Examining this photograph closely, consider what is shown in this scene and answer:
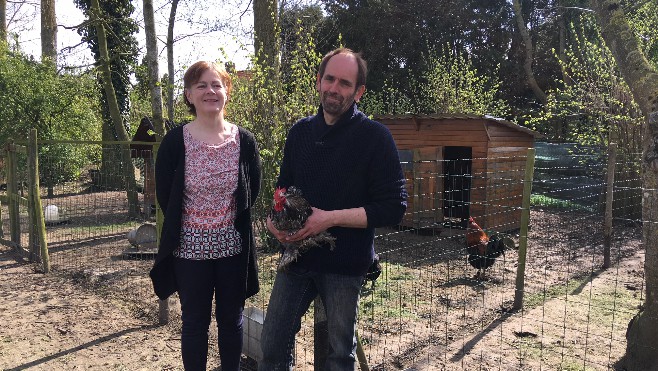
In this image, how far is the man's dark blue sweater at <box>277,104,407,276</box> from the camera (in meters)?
2.09

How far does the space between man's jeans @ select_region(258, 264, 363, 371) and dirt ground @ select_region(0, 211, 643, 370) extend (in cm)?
158

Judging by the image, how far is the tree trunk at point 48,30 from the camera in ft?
49.9

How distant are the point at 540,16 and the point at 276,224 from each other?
24583 millimetres

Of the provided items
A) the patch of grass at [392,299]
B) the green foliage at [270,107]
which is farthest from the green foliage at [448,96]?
the patch of grass at [392,299]

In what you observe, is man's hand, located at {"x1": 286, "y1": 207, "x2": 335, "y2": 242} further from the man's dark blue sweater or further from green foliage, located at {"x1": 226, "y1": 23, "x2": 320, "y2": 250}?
green foliage, located at {"x1": 226, "y1": 23, "x2": 320, "y2": 250}

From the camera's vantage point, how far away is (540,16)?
23328mm

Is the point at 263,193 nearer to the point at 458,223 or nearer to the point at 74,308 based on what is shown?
the point at 74,308

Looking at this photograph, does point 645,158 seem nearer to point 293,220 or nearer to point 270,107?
point 293,220

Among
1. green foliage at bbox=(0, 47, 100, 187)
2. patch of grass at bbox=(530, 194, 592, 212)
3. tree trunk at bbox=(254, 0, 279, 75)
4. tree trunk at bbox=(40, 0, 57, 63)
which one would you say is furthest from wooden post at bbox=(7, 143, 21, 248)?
patch of grass at bbox=(530, 194, 592, 212)

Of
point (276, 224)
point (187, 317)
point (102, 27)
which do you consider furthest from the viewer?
point (102, 27)

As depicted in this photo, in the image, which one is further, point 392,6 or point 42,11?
point 392,6

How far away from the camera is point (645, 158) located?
3.78 m

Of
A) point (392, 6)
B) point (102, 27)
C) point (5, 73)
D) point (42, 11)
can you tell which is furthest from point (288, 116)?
point (392, 6)

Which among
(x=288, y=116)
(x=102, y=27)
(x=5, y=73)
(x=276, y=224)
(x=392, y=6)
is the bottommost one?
(x=276, y=224)
